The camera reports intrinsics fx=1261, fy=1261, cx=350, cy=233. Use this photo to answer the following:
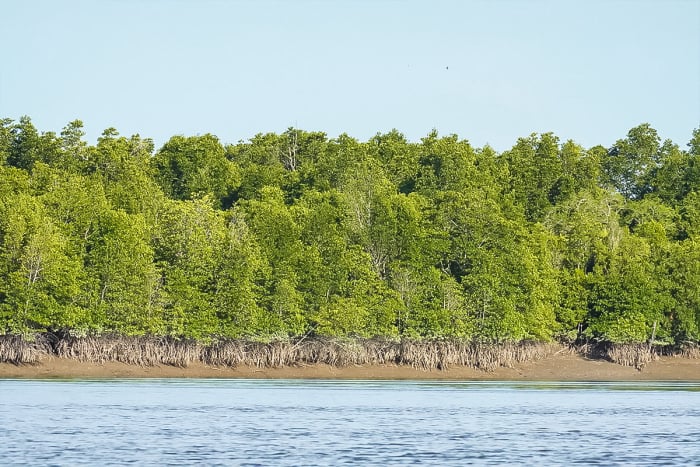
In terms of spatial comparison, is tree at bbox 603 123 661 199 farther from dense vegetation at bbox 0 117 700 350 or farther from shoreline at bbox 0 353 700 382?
shoreline at bbox 0 353 700 382

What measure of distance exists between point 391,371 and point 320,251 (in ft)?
38.8

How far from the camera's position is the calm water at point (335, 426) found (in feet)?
126

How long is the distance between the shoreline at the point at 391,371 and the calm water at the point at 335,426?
12.0 metres

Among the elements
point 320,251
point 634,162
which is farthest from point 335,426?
point 634,162

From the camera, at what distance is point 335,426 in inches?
1918

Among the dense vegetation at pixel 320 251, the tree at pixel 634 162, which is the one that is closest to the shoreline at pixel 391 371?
the dense vegetation at pixel 320 251

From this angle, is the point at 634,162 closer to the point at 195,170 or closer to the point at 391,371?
the point at 195,170

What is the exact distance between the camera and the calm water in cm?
3838

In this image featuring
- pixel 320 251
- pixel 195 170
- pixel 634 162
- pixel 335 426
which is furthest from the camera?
pixel 634 162

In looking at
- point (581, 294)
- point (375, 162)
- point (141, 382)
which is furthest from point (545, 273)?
point (141, 382)

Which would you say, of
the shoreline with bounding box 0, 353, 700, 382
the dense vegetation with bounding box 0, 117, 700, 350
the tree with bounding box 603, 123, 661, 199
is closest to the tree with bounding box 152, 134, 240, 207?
the dense vegetation with bounding box 0, 117, 700, 350

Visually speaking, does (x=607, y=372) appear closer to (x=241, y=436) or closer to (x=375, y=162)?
(x=375, y=162)

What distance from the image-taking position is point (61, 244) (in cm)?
9306

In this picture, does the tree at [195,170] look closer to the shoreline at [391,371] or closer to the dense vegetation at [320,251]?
the dense vegetation at [320,251]
